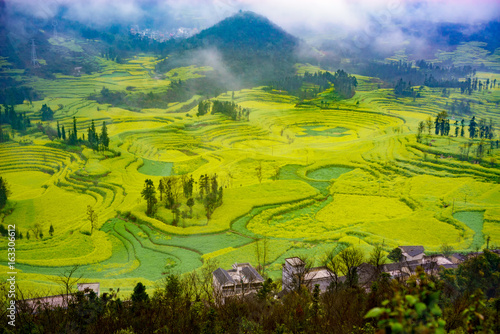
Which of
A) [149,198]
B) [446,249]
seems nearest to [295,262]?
[446,249]

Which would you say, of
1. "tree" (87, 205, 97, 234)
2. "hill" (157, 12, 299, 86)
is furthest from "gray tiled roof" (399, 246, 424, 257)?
"hill" (157, 12, 299, 86)

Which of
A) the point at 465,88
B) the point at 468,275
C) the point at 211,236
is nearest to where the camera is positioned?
the point at 468,275

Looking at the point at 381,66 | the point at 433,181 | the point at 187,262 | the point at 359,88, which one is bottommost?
the point at 187,262

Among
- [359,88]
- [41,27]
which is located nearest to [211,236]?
[41,27]

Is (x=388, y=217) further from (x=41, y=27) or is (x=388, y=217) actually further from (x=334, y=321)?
(x=41, y=27)

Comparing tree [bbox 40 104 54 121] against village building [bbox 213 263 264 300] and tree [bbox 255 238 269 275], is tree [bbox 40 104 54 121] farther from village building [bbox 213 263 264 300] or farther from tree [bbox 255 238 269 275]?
village building [bbox 213 263 264 300]

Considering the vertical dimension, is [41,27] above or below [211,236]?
above
